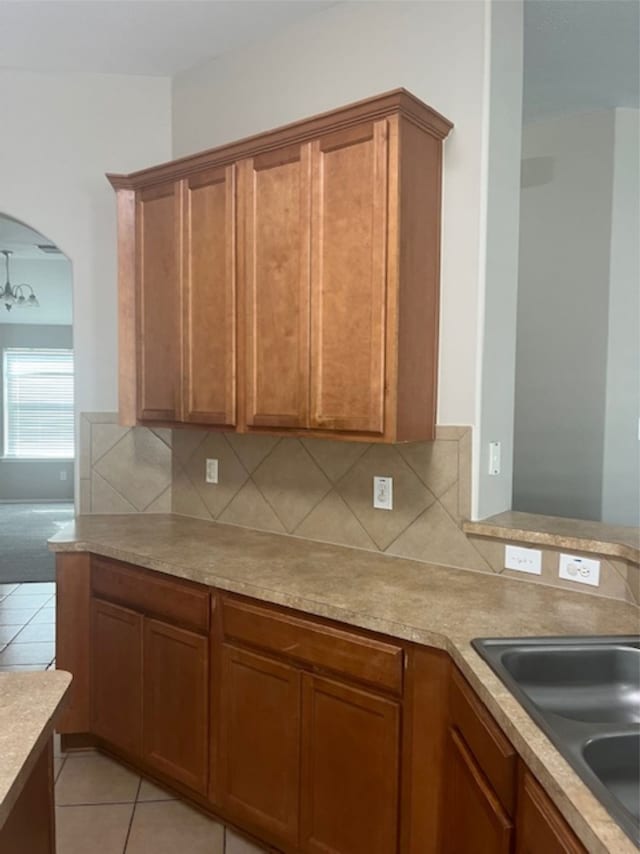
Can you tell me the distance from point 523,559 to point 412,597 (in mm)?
416

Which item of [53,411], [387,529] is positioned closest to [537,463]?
[387,529]

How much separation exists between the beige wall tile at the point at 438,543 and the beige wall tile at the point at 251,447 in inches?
28.0

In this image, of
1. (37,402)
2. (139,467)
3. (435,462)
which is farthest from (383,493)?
(37,402)

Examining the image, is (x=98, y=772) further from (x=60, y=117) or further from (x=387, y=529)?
(x=60, y=117)

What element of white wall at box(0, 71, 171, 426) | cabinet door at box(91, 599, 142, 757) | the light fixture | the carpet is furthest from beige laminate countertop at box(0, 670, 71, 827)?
the light fixture

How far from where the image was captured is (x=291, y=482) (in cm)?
274

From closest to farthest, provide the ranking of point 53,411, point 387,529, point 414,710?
1. point 414,710
2. point 387,529
3. point 53,411

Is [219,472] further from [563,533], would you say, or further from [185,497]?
[563,533]

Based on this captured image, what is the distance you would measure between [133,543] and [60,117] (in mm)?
2043

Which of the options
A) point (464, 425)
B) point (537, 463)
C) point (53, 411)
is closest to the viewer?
point (464, 425)

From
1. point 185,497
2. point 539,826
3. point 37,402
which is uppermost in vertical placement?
point 37,402

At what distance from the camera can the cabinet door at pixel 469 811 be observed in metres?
1.31

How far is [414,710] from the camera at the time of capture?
175 cm

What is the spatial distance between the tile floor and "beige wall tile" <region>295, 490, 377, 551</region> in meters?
1.06
